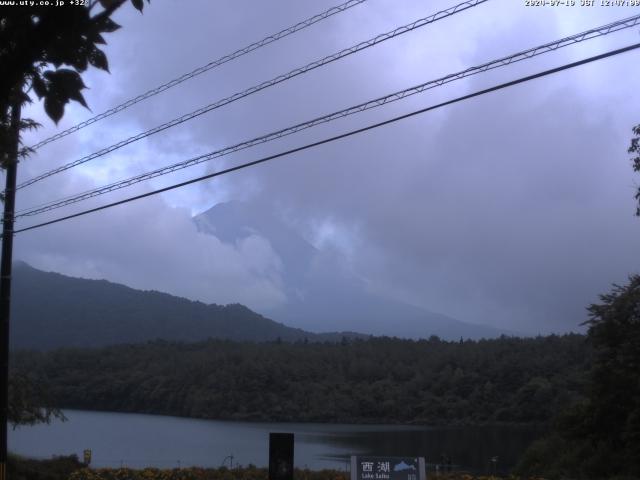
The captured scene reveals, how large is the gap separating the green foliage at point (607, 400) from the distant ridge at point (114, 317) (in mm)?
112081

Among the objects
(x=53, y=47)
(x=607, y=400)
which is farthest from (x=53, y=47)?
(x=607, y=400)

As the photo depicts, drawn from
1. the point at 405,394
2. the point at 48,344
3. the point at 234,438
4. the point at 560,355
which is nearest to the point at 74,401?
the point at 234,438

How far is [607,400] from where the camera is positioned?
2381 cm

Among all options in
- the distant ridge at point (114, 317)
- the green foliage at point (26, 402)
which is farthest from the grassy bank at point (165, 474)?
the distant ridge at point (114, 317)

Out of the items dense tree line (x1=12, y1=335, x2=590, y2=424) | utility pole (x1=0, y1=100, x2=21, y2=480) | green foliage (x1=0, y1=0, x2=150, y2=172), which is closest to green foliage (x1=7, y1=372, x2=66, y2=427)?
utility pole (x1=0, y1=100, x2=21, y2=480)

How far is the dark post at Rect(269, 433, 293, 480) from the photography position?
10734mm

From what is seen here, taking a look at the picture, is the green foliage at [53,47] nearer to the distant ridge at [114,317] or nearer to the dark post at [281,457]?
the dark post at [281,457]

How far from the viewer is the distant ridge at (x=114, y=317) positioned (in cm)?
14091

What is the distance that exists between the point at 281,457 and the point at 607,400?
16.1 meters

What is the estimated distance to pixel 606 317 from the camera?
24484 millimetres

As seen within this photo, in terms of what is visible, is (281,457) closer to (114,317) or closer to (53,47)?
(53,47)

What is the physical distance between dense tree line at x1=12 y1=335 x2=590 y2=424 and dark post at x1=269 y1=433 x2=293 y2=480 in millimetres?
37147

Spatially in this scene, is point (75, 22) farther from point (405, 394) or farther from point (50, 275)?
point (50, 275)

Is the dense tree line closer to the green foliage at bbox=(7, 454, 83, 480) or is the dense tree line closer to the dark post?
the green foliage at bbox=(7, 454, 83, 480)
